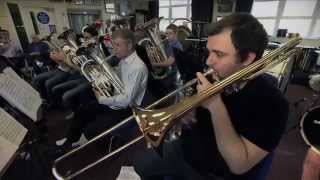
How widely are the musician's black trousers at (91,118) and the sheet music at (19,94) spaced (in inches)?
22.2

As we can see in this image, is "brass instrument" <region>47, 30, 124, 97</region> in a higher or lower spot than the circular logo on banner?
lower

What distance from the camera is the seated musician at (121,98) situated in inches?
72.7

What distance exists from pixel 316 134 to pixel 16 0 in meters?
7.38

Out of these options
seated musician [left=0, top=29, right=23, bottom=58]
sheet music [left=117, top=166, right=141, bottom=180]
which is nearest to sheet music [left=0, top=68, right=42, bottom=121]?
sheet music [left=117, top=166, right=141, bottom=180]

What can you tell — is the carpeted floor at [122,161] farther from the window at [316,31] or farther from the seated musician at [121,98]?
the window at [316,31]

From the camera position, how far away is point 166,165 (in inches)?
49.2

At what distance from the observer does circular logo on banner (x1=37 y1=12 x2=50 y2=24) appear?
609 cm

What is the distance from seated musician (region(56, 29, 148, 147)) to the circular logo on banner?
214 inches

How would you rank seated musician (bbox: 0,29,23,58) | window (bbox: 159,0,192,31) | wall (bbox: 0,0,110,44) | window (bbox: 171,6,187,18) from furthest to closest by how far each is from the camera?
window (bbox: 171,6,187,18) < window (bbox: 159,0,192,31) < wall (bbox: 0,0,110,44) < seated musician (bbox: 0,29,23,58)

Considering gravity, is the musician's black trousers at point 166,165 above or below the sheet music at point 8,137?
below

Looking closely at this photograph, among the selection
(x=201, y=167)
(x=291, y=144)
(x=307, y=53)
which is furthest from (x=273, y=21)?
(x=201, y=167)

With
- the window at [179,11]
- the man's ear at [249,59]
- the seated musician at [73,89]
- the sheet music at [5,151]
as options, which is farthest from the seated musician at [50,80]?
the window at [179,11]

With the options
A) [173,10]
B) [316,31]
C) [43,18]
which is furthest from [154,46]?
[173,10]

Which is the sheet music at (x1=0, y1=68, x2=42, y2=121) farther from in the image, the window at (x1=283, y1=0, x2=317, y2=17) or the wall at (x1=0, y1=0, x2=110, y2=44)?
the window at (x1=283, y1=0, x2=317, y2=17)
